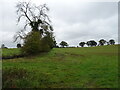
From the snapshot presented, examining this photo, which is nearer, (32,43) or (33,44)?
(32,43)

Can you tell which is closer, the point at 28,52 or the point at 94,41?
the point at 28,52

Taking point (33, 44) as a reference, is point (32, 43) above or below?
above

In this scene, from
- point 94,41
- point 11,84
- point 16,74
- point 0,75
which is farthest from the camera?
point 94,41

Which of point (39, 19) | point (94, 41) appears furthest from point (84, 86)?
point (94, 41)

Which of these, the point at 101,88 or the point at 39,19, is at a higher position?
the point at 39,19

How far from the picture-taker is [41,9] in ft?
143

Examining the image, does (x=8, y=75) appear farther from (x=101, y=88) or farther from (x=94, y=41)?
(x=94, y=41)

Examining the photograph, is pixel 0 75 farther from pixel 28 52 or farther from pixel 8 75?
pixel 28 52

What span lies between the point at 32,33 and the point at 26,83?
25.9 m

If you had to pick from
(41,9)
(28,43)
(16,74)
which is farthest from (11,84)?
(41,9)

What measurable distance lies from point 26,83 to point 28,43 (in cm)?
2487

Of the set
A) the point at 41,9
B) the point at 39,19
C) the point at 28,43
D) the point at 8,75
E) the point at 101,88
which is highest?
the point at 41,9

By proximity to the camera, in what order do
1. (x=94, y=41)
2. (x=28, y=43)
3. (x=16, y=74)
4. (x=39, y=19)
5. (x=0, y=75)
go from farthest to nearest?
(x=94, y=41) → (x=39, y=19) → (x=28, y=43) → (x=16, y=74) → (x=0, y=75)

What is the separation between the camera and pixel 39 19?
136 feet
